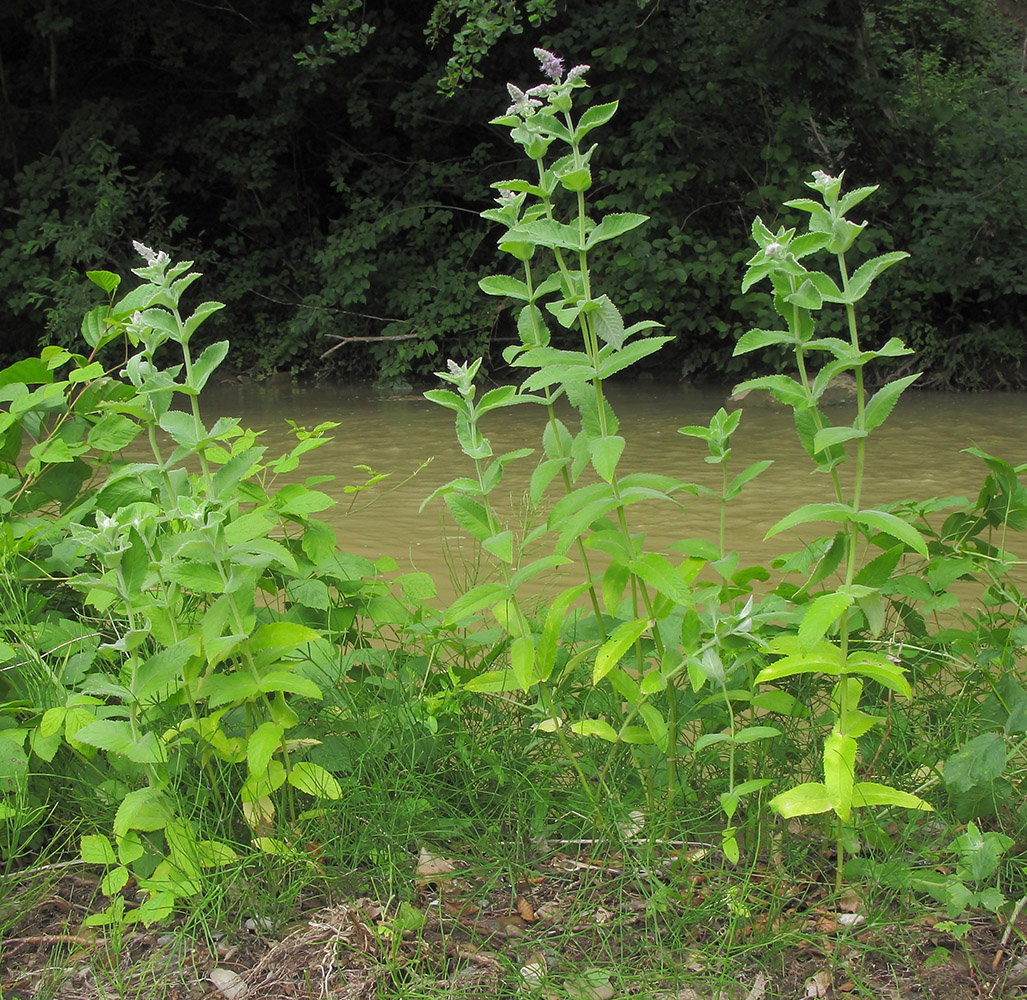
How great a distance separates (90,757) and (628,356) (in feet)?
3.51

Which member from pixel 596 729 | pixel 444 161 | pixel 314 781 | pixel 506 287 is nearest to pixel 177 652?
pixel 314 781

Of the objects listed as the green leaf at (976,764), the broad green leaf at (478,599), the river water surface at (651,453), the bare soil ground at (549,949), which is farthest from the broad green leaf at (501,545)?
the river water surface at (651,453)

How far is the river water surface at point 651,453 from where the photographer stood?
4434 mm

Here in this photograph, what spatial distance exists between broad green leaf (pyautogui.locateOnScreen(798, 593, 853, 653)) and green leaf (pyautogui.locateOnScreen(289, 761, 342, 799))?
72 centimetres

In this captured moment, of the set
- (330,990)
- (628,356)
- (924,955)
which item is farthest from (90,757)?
(924,955)

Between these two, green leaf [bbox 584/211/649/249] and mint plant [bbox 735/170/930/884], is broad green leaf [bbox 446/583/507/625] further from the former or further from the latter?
green leaf [bbox 584/211/649/249]

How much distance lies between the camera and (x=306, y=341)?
11.2 metres

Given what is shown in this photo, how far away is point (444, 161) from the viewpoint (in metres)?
11.3

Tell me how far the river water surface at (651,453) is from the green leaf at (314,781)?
3.95 ft

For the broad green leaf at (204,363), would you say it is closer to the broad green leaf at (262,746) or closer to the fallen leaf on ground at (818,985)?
the broad green leaf at (262,746)

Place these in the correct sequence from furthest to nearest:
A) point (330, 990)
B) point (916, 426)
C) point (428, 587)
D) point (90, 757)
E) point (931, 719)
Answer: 1. point (916, 426)
2. point (428, 587)
3. point (931, 719)
4. point (90, 757)
5. point (330, 990)

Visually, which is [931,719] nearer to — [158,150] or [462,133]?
[462,133]

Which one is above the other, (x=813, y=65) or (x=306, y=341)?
(x=813, y=65)

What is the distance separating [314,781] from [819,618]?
2.55 ft
